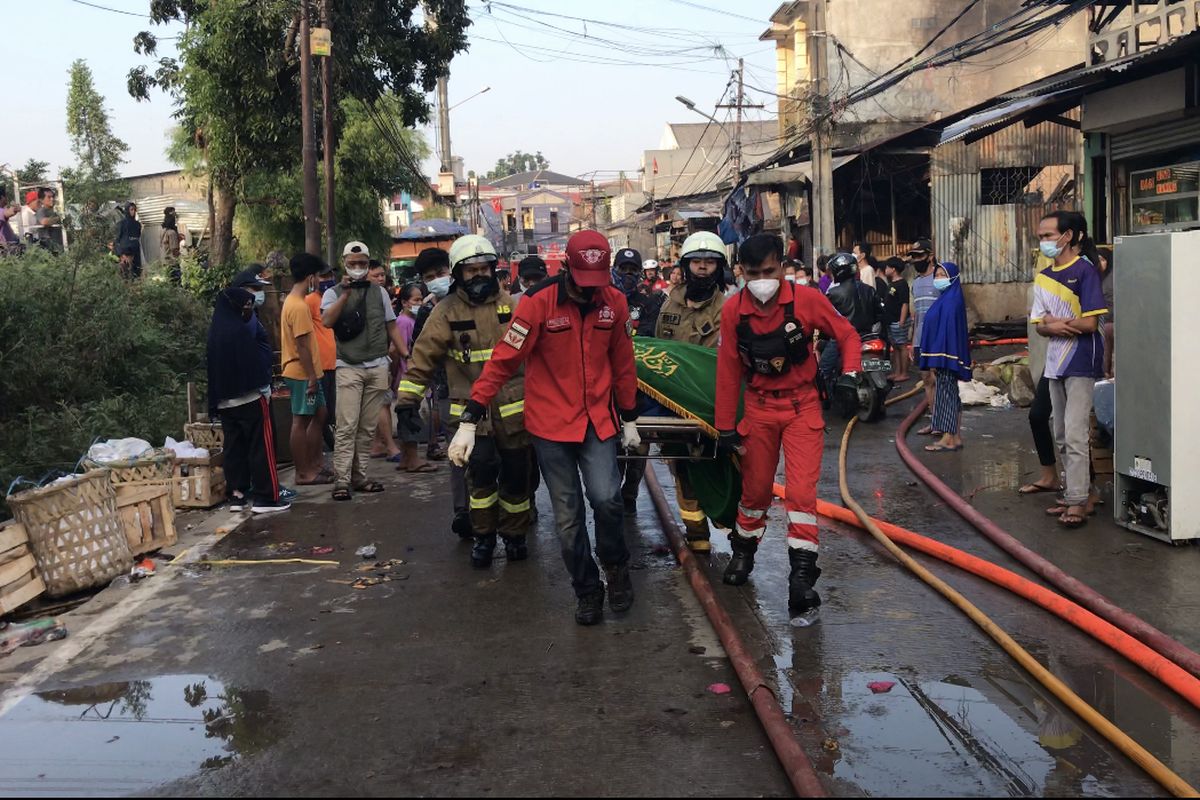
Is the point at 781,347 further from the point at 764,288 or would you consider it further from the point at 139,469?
the point at 139,469

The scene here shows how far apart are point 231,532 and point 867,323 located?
8.41 metres

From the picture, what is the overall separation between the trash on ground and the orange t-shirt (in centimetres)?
408

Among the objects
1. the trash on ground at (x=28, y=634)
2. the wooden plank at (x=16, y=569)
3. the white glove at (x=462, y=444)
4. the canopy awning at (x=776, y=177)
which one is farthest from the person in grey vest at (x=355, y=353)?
the canopy awning at (x=776, y=177)

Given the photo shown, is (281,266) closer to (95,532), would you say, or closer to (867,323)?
(867,323)

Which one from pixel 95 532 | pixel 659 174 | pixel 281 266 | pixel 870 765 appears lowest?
pixel 870 765

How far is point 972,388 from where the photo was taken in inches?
571

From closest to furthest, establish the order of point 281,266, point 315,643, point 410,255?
point 315,643, point 281,266, point 410,255

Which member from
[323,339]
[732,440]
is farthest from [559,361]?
[323,339]

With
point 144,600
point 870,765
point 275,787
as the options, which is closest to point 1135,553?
point 870,765

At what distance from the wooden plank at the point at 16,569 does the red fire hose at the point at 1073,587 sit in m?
5.88

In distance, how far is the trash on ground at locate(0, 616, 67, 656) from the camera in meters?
5.88

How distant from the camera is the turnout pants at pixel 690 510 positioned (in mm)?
7184

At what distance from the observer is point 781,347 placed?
237 inches

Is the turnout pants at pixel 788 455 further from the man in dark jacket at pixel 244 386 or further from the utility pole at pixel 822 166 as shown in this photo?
the utility pole at pixel 822 166
